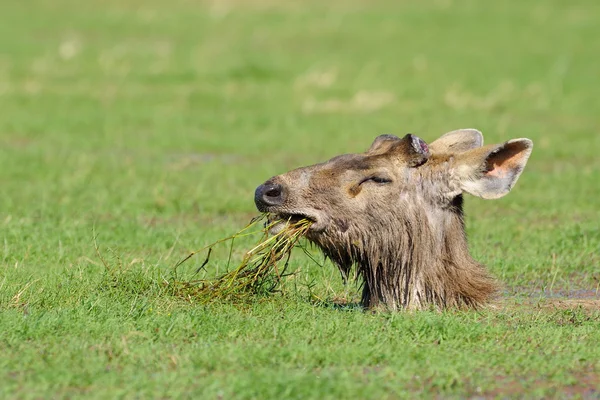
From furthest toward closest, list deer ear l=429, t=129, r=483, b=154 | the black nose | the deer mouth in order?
deer ear l=429, t=129, r=483, b=154
the deer mouth
the black nose

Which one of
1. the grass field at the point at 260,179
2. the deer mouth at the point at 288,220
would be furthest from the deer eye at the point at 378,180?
the grass field at the point at 260,179

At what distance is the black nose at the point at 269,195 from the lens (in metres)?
6.84

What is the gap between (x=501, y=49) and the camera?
23.3m

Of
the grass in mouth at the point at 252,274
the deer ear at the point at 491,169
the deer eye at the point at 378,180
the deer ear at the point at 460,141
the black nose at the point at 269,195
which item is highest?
the deer ear at the point at 460,141

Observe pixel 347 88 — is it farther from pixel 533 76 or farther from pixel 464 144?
pixel 464 144

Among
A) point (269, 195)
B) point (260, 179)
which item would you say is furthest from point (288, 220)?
point (260, 179)

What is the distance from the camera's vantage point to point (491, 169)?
7.01 m

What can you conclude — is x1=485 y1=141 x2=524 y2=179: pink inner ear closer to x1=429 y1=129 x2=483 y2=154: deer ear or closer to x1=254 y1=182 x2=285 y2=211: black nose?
x1=429 y1=129 x2=483 y2=154: deer ear

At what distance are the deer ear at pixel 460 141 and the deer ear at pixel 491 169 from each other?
45cm

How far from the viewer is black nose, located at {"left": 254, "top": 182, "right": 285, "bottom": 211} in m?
6.84

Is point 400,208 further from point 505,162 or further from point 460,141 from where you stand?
point 460,141

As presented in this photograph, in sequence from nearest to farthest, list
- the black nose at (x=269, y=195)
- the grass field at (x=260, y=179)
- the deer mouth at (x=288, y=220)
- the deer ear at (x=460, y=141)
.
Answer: the grass field at (x=260, y=179)
the black nose at (x=269, y=195)
the deer mouth at (x=288, y=220)
the deer ear at (x=460, y=141)

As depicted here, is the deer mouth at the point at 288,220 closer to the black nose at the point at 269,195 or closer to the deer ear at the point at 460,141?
the black nose at the point at 269,195

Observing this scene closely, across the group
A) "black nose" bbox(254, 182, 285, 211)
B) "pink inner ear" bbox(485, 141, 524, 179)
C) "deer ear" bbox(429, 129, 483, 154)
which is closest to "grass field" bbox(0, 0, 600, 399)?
"black nose" bbox(254, 182, 285, 211)
